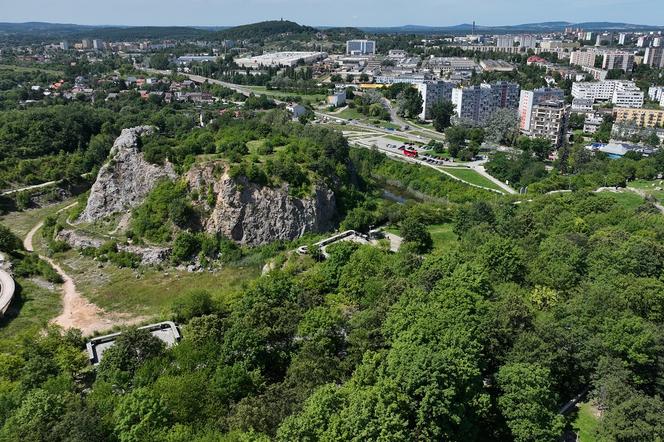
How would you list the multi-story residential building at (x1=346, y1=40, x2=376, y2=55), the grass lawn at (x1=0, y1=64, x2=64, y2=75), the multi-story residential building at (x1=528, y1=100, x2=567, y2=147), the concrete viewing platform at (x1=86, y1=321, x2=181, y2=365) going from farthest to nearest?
the multi-story residential building at (x1=346, y1=40, x2=376, y2=55)
the grass lawn at (x1=0, y1=64, x2=64, y2=75)
the multi-story residential building at (x1=528, y1=100, x2=567, y2=147)
the concrete viewing platform at (x1=86, y1=321, x2=181, y2=365)

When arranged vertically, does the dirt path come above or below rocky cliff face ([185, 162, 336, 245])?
below

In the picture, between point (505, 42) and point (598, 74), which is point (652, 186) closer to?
point (598, 74)

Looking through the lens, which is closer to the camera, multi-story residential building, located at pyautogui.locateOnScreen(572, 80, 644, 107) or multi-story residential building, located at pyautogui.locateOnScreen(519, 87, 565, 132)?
multi-story residential building, located at pyautogui.locateOnScreen(519, 87, 565, 132)

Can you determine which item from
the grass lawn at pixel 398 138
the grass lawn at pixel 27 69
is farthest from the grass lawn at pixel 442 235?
the grass lawn at pixel 27 69

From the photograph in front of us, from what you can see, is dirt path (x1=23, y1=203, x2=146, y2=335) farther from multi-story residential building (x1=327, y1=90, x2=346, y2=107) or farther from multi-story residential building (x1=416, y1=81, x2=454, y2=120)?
multi-story residential building (x1=416, y1=81, x2=454, y2=120)

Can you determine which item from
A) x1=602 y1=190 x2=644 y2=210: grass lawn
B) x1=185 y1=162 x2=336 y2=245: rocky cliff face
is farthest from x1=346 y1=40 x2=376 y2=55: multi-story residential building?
x1=185 y1=162 x2=336 y2=245: rocky cliff face

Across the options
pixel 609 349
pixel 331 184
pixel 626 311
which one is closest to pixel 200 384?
pixel 609 349

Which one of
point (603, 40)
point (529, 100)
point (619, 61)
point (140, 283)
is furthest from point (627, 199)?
point (603, 40)
